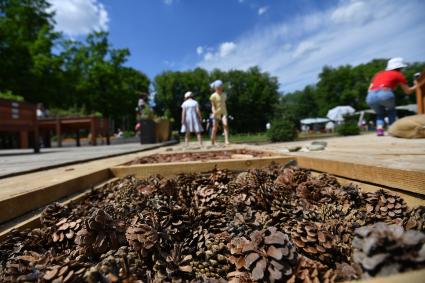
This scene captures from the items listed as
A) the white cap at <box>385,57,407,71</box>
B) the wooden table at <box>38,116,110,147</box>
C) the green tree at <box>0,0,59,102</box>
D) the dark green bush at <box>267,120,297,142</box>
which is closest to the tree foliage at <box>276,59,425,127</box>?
the green tree at <box>0,0,59,102</box>

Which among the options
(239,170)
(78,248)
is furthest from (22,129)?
(78,248)

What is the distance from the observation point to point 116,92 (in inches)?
1262

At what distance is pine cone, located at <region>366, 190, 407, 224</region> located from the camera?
110cm

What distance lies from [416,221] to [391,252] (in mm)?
481

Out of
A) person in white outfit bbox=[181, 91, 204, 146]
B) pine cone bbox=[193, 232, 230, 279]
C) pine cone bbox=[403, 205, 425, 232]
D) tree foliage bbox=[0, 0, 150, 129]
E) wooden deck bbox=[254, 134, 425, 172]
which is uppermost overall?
tree foliage bbox=[0, 0, 150, 129]

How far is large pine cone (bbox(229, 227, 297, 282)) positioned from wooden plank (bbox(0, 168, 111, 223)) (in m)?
0.98

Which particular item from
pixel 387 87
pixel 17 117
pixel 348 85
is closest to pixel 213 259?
pixel 387 87

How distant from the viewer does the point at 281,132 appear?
11688 millimetres

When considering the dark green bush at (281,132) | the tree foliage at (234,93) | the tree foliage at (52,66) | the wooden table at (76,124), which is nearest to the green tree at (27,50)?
the tree foliage at (52,66)

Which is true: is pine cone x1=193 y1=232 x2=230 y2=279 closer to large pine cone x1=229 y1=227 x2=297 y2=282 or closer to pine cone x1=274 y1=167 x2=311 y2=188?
large pine cone x1=229 y1=227 x2=297 y2=282

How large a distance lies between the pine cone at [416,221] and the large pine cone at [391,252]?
0.37 metres

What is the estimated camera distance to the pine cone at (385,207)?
1.10 meters

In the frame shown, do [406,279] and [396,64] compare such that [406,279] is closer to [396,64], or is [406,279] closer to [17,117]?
[396,64]

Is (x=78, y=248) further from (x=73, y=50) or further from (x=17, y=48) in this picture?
(x=73, y=50)
